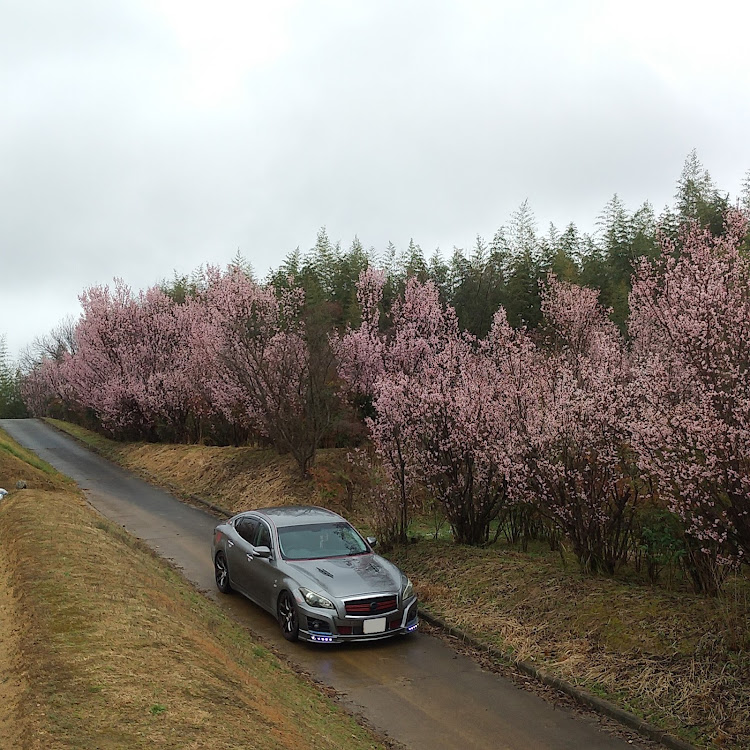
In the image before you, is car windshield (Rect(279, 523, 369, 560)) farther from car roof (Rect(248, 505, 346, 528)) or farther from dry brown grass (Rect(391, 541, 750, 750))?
dry brown grass (Rect(391, 541, 750, 750))

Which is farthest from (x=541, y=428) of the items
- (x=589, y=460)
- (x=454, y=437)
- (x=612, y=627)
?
(x=612, y=627)

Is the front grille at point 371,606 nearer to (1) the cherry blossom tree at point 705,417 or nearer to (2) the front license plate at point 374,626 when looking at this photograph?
(2) the front license plate at point 374,626

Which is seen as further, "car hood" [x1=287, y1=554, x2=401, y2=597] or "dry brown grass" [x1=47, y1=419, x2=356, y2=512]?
"dry brown grass" [x1=47, y1=419, x2=356, y2=512]

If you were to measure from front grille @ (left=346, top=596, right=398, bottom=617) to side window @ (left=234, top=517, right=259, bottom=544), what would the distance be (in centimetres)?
264

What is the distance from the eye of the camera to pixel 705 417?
7.89m

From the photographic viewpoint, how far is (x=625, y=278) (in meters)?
38.3

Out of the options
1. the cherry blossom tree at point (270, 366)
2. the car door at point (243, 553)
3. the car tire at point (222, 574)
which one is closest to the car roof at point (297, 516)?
the car door at point (243, 553)

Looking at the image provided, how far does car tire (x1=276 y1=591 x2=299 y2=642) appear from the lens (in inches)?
380

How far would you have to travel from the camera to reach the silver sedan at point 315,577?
9.37 meters

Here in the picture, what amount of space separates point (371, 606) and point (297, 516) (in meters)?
2.50

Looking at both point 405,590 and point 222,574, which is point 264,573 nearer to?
point 222,574

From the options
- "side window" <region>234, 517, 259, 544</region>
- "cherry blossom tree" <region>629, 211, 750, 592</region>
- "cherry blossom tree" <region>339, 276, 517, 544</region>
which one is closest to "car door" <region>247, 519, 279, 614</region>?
"side window" <region>234, 517, 259, 544</region>

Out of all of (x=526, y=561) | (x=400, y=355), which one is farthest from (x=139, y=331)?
(x=526, y=561)

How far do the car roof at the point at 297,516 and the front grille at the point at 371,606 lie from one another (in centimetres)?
205
